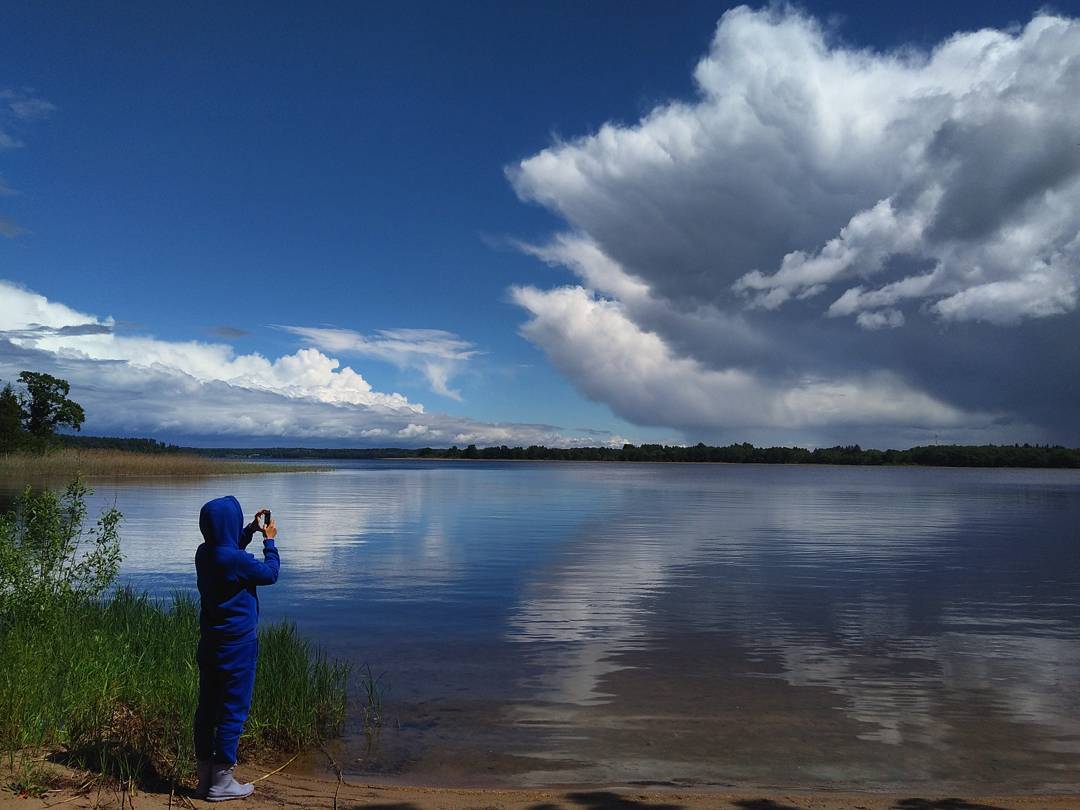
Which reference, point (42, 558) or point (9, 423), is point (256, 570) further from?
point (9, 423)

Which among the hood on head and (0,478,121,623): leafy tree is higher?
the hood on head

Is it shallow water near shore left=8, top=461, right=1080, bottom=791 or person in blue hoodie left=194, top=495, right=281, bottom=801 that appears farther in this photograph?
shallow water near shore left=8, top=461, right=1080, bottom=791

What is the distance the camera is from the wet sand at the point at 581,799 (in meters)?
7.77

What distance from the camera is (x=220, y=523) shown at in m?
7.26

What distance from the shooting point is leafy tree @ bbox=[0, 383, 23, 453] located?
75938mm

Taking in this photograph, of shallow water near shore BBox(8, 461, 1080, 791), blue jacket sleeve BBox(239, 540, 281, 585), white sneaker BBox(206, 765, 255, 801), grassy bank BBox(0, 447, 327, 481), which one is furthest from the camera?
grassy bank BBox(0, 447, 327, 481)

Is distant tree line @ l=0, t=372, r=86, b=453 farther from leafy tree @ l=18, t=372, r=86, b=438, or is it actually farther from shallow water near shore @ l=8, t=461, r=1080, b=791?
shallow water near shore @ l=8, t=461, r=1080, b=791

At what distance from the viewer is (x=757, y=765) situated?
9.52 m

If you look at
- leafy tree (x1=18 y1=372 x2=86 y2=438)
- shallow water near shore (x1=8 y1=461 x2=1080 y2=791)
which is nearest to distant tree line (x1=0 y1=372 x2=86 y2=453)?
leafy tree (x1=18 y1=372 x2=86 y2=438)

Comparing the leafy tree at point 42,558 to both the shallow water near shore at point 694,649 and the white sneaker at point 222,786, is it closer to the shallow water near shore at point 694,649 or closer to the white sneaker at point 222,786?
the white sneaker at point 222,786

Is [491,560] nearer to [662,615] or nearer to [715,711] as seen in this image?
[662,615]

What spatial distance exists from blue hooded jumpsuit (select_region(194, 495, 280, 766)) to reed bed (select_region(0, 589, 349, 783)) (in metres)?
0.95

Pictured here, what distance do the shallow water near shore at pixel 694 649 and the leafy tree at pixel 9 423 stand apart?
5077 cm

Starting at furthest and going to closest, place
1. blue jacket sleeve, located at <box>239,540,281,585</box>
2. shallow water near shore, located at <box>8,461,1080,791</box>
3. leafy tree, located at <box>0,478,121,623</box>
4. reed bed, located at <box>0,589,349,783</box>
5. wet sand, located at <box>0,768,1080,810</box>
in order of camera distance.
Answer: leafy tree, located at <box>0,478,121,623</box>, shallow water near shore, located at <box>8,461,1080,791</box>, reed bed, located at <box>0,589,349,783</box>, wet sand, located at <box>0,768,1080,810</box>, blue jacket sleeve, located at <box>239,540,281,585</box>
